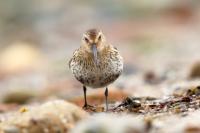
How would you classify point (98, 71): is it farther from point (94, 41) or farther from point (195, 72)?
point (195, 72)

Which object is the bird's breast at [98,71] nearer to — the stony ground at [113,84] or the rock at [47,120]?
the stony ground at [113,84]


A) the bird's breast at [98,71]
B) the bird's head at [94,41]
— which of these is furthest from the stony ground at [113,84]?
the bird's head at [94,41]

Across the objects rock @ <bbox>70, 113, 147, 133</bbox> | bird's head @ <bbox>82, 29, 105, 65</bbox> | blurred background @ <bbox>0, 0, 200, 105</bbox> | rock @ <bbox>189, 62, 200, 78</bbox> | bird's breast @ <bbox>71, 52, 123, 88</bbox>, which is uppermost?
blurred background @ <bbox>0, 0, 200, 105</bbox>

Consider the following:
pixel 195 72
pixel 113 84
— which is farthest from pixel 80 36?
pixel 195 72

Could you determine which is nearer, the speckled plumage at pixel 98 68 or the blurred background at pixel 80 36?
the speckled plumage at pixel 98 68

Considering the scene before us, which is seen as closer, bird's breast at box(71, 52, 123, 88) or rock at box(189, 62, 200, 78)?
bird's breast at box(71, 52, 123, 88)

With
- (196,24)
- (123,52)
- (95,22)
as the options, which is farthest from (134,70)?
(95,22)

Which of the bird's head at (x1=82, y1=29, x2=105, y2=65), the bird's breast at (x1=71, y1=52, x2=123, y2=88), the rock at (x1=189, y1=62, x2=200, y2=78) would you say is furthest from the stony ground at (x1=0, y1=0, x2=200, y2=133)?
the bird's head at (x1=82, y1=29, x2=105, y2=65)

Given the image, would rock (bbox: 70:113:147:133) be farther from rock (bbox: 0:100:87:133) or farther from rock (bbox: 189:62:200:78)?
rock (bbox: 189:62:200:78)
